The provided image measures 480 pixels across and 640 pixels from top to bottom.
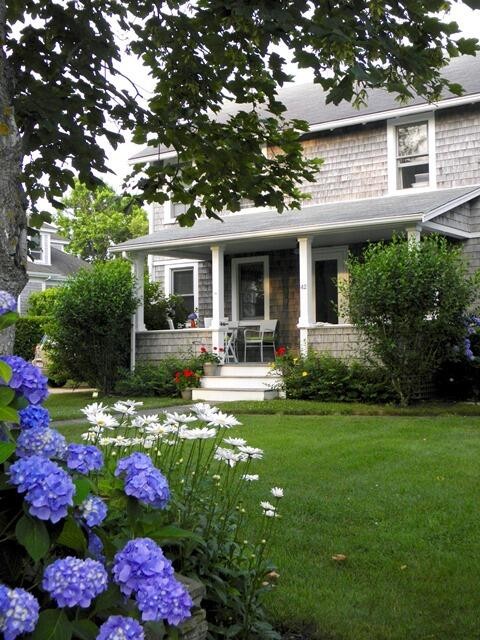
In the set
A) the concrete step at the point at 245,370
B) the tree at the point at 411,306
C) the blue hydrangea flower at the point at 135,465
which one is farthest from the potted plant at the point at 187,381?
the blue hydrangea flower at the point at 135,465

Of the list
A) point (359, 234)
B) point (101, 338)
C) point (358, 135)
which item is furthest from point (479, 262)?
point (101, 338)

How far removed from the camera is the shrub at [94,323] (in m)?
14.4

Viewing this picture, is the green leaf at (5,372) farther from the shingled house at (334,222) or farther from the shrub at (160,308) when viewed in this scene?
the shrub at (160,308)

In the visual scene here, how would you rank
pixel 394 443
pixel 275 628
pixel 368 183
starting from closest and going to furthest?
pixel 275 628 → pixel 394 443 → pixel 368 183

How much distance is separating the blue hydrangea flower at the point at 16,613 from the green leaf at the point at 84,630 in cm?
16

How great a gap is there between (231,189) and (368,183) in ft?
33.6

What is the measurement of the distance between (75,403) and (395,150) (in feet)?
28.8

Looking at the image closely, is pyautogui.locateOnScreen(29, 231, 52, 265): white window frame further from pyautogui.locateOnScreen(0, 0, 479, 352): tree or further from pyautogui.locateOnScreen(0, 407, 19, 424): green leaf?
pyautogui.locateOnScreen(0, 407, 19, 424): green leaf

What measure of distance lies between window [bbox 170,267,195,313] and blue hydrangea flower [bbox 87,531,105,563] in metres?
15.9

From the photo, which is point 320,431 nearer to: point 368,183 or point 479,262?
point 479,262

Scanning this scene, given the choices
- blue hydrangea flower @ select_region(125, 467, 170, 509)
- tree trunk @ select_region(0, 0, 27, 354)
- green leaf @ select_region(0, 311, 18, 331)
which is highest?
tree trunk @ select_region(0, 0, 27, 354)

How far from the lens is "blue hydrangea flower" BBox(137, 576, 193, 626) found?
5.40ft

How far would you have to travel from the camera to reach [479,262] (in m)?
14.4

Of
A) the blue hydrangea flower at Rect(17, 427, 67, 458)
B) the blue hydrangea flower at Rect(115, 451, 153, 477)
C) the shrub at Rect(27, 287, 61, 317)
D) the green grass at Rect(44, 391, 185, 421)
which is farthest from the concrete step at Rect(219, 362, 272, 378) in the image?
the blue hydrangea flower at Rect(17, 427, 67, 458)
